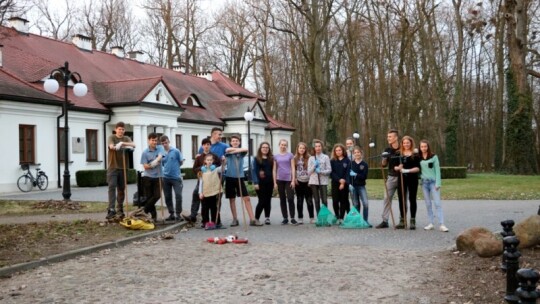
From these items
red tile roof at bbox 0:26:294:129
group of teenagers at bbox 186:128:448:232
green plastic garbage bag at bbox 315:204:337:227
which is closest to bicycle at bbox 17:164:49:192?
red tile roof at bbox 0:26:294:129

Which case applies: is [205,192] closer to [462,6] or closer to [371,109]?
[462,6]

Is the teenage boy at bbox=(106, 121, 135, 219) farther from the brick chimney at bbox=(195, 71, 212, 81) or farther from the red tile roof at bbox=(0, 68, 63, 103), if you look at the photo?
the brick chimney at bbox=(195, 71, 212, 81)

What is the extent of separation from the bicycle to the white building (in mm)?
295

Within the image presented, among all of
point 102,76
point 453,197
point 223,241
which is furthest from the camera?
point 102,76

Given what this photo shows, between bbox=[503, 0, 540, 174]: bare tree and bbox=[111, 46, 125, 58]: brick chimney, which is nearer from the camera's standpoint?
bbox=[503, 0, 540, 174]: bare tree

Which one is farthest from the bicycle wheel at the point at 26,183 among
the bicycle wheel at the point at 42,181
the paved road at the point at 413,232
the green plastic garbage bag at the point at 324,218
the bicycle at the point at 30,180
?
the green plastic garbage bag at the point at 324,218

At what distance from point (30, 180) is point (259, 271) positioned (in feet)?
62.9

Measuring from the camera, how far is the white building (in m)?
23.4

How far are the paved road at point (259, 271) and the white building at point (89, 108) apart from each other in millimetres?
14245

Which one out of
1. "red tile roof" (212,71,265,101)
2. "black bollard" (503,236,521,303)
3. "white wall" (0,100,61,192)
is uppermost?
"red tile roof" (212,71,265,101)

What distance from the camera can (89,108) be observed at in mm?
27312

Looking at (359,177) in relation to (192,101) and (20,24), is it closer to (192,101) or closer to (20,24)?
(20,24)

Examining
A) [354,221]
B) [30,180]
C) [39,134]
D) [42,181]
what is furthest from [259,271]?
[39,134]

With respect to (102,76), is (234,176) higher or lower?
lower
